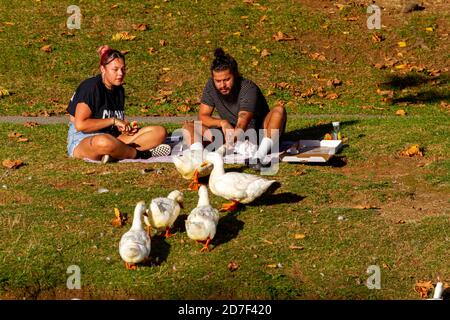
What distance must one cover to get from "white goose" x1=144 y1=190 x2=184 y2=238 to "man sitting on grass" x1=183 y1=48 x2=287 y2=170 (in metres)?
2.09

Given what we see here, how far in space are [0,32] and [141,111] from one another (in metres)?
4.97

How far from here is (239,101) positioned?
10.9m

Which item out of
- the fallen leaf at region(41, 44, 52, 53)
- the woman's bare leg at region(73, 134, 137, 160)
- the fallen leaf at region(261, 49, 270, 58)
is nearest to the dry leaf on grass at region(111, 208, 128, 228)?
the woman's bare leg at region(73, 134, 137, 160)

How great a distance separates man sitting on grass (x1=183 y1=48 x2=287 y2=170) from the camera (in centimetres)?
1054

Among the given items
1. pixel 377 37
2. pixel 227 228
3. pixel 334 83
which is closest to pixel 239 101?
pixel 227 228

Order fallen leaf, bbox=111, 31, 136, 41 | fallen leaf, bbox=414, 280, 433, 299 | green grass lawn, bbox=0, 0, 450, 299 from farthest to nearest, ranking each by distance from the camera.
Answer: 1. fallen leaf, bbox=111, 31, 136, 41
2. green grass lawn, bbox=0, 0, 450, 299
3. fallen leaf, bbox=414, 280, 433, 299

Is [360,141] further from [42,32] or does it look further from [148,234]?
[42,32]

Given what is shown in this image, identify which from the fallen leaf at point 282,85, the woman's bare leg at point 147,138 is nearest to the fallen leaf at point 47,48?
the fallen leaf at point 282,85

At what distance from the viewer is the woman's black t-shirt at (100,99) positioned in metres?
10.7

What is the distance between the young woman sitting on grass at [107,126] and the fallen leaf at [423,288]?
4.03 metres

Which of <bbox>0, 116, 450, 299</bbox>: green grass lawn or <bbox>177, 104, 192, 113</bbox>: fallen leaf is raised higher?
<bbox>177, 104, 192, 113</bbox>: fallen leaf

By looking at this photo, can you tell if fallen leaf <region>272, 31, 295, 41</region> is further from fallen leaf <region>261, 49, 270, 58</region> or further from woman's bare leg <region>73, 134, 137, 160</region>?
woman's bare leg <region>73, 134, 137, 160</region>

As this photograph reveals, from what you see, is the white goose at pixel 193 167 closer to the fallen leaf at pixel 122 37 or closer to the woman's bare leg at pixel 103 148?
the woman's bare leg at pixel 103 148

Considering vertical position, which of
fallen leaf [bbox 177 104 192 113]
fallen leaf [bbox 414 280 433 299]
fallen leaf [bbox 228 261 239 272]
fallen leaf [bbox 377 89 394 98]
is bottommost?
fallen leaf [bbox 414 280 433 299]
